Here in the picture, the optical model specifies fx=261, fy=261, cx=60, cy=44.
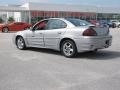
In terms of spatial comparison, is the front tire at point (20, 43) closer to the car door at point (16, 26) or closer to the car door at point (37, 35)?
the car door at point (37, 35)

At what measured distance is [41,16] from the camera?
6212cm

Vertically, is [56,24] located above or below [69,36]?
above

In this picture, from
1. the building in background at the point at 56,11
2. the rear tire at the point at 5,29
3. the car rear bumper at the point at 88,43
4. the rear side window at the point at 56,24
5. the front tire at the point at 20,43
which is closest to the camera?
the car rear bumper at the point at 88,43

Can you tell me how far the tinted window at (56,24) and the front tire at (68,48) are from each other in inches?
28.2

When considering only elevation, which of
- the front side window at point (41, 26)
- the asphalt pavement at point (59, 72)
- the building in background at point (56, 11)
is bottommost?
the asphalt pavement at point (59, 72)

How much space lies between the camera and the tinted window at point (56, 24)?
10.1 m

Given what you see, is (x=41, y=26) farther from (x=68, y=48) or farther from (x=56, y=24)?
(x=68, y=48)

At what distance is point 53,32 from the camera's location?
10.2 metres

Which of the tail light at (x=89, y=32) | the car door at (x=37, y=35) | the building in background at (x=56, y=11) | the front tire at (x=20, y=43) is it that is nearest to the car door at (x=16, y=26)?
the front tire at (x=20, y=43)

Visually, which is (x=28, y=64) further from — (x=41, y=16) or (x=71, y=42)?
(x=41, y=16)

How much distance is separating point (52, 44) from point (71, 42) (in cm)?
101

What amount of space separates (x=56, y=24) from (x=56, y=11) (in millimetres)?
54522

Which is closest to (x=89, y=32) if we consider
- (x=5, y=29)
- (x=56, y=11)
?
(x=5, y=29)

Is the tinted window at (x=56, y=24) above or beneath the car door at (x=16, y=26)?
above
